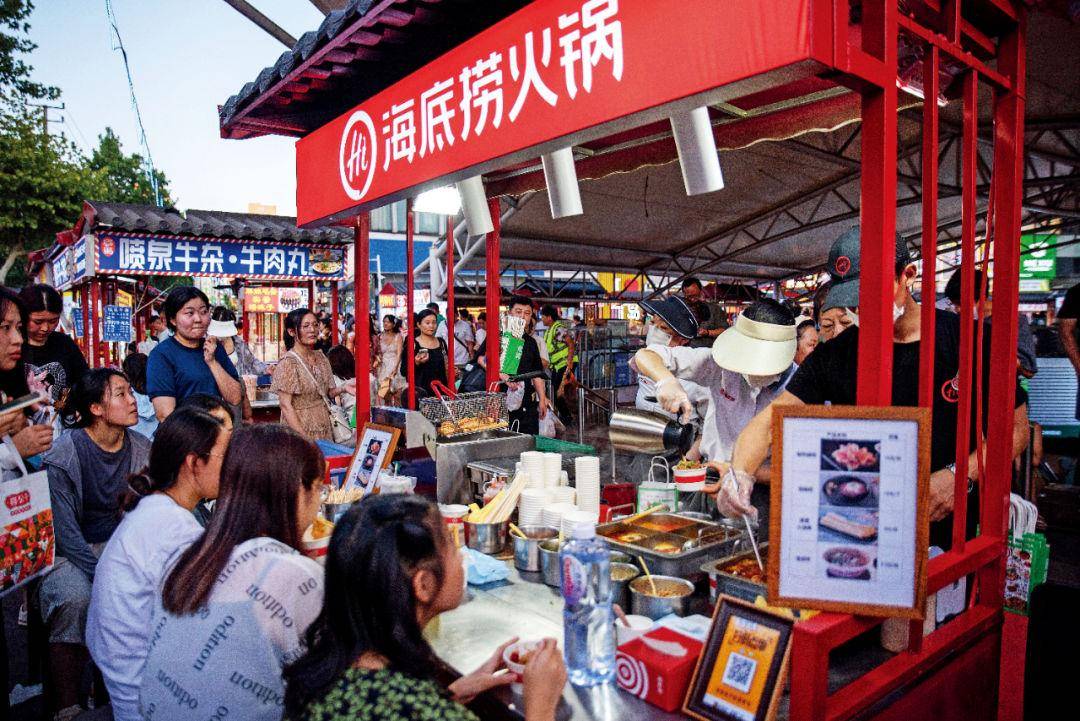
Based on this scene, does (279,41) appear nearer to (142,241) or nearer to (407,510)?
(407,510)

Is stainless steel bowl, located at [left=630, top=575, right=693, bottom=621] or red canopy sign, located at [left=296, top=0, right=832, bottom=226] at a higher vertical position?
red canopy sign, located at [left=296, top=0, right=832, bottom=226]

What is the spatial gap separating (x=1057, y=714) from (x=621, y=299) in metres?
13.0

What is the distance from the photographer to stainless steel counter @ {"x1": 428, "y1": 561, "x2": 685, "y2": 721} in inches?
63.2

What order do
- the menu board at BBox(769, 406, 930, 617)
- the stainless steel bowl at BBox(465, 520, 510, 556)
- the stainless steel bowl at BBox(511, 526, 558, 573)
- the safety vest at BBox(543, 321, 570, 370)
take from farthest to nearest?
1. the safety vest at BBox(543, 321, 570, 370)
2. the stainless steel bowl at BBox(465, 520, 510, 556)
3. the stainless steel bowl at BBox(511, 526, 558, 573)
4. the menu board at BBox(769, 406, 930, 617)

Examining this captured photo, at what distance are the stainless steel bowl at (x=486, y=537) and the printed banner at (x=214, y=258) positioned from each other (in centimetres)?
889

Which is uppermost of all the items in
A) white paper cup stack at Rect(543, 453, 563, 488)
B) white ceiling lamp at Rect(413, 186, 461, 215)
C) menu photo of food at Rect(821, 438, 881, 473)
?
white ceiling lamp at Rect(413, 186, 461, 215)

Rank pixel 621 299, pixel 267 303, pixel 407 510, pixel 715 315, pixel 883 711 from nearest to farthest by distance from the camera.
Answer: pixel 407 510 → pixel 883 711 → pixel 715 315 → pixel 621 299 → pixel 267 303

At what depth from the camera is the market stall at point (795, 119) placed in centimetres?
154

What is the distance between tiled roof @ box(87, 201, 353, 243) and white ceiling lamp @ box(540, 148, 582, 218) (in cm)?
659

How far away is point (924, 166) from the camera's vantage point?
172cm

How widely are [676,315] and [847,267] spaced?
69.3 inches

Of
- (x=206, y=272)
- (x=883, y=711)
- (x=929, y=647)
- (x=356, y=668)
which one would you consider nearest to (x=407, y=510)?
(x=356, y=668)

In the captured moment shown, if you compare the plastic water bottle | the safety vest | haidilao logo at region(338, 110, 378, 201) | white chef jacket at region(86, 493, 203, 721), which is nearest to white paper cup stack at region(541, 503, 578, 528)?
the plastic water bottle

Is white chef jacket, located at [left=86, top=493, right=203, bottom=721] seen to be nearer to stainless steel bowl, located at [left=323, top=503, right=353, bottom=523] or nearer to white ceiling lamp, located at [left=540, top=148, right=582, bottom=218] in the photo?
stainless steel bowl, located at [left=323, top=503, right=353, bottom=523]
